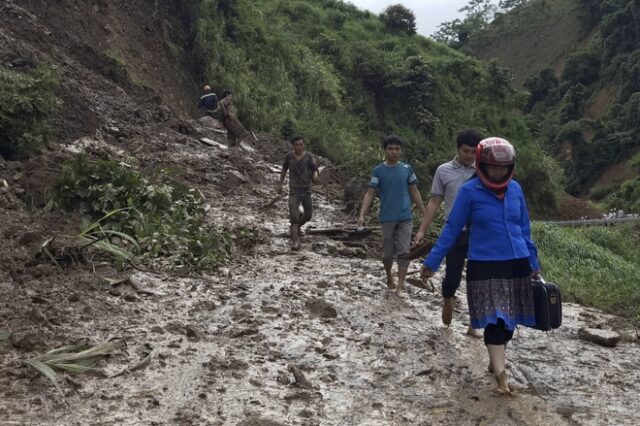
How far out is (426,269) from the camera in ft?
13.5

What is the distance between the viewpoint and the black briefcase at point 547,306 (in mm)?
3881

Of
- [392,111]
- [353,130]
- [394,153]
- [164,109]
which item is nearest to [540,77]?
[392,111]

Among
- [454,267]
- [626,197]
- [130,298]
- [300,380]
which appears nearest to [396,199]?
[454,267]

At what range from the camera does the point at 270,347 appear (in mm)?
4684

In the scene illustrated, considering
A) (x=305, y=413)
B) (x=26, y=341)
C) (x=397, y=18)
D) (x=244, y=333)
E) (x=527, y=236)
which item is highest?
(x=397, y=18)

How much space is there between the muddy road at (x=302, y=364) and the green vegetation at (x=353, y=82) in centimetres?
840

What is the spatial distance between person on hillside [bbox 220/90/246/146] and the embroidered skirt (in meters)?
10.0

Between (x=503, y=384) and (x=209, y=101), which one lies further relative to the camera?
(x=209, y=101)

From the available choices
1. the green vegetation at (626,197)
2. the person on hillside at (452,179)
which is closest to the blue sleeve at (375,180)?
the person on hillside at (452,179)

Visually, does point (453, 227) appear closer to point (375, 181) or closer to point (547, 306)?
point (547, 306)

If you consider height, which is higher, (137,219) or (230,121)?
(230,121)

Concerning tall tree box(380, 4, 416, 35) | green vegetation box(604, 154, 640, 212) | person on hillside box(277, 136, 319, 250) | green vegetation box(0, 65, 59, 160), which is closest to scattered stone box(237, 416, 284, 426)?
person on hillside box(277, 136, 319, 250)

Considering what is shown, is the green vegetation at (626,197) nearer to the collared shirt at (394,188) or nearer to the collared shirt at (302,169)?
the collared shirt at (302,169)

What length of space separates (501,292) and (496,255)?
0.72ft
